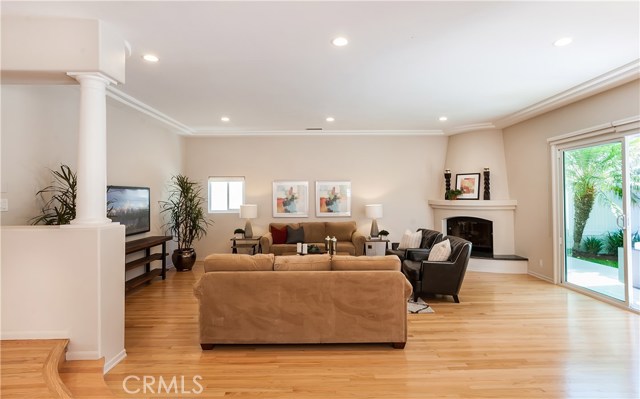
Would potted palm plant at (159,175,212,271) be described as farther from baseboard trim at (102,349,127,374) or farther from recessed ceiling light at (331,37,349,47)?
recessed ceiling light at (331,37,349,47)

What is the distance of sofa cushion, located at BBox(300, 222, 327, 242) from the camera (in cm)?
700

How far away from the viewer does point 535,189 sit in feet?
19.2

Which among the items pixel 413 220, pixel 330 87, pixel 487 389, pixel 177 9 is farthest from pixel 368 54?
pixel 413 220

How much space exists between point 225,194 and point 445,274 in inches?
204

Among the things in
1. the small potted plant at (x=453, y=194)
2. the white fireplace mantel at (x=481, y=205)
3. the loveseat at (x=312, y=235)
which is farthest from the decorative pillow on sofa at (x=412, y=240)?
the small potted plant at (x=453, y=194)

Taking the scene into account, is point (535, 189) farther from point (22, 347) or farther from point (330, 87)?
point (22, 347)

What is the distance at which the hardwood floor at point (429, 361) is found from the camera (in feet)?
8.08

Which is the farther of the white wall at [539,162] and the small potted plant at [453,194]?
the small potted plant at [453,194]

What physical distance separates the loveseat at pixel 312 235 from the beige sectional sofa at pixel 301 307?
129 inches

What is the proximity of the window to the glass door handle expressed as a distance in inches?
265

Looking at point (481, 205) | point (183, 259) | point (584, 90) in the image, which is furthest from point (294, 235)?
point (584, 90)

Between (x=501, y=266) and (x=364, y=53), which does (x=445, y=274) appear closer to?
(x=501, y=266)

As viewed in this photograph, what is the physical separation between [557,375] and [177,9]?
4.36 m

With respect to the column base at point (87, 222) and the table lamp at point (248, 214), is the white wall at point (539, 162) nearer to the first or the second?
the table lamp at point (248, 214)
